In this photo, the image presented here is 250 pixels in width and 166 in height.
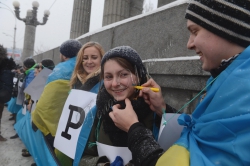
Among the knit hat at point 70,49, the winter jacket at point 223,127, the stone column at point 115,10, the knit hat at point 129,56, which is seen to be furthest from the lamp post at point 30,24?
the winter jacket at point 223,127

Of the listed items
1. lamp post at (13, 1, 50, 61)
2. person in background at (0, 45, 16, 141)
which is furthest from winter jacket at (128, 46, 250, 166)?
lamp post at (13, 1, 50, 61)

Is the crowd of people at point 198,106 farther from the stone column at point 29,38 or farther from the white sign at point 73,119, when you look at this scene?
the stone column at point 29,38

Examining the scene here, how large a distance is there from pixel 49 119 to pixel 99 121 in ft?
3.60

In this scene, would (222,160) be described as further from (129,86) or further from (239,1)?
(129,86)

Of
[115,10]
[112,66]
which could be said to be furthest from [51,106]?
[115,10]

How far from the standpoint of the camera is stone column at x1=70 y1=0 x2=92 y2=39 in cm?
830

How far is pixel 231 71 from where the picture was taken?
0.74m

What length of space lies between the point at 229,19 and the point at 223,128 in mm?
432

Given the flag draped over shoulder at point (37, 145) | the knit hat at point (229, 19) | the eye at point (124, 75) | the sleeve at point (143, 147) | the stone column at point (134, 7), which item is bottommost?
the flag draped over shoulder at point (37, 145)

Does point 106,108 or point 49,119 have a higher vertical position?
point 106,108

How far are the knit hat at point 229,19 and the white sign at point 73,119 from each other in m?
1.18

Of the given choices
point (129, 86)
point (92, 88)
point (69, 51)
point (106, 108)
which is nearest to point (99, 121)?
point (106, 108)

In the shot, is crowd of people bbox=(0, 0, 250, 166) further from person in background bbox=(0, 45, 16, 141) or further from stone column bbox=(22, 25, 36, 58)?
stone column bbox=(22, 25, 36, 58)

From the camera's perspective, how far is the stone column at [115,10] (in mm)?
6230
